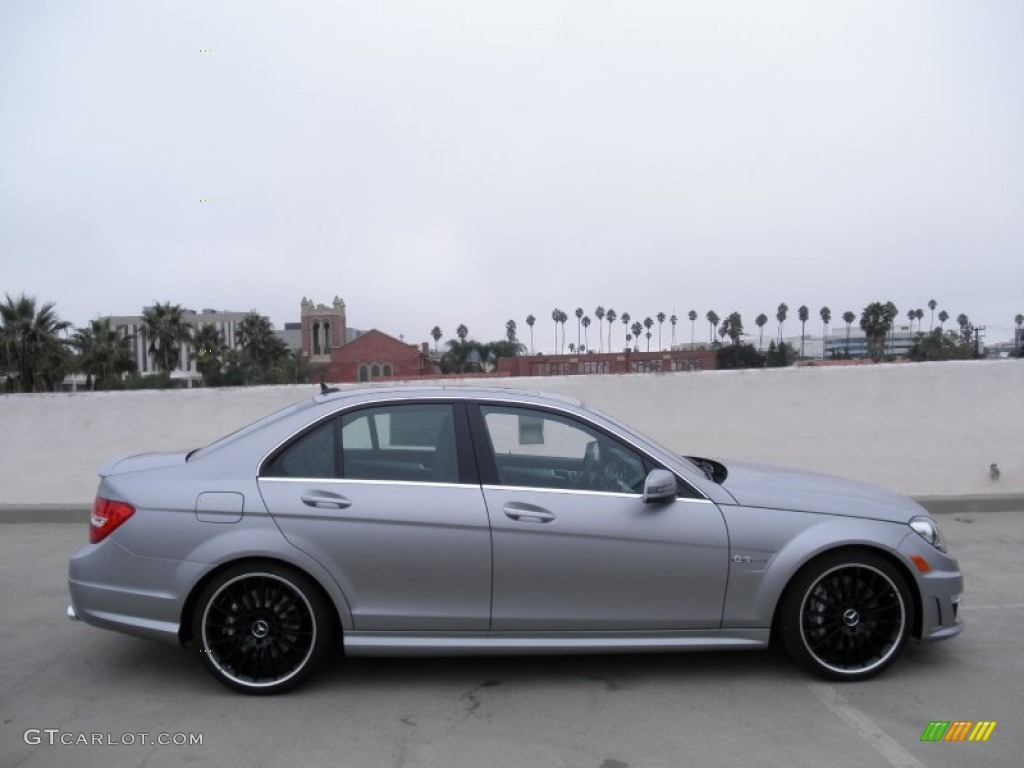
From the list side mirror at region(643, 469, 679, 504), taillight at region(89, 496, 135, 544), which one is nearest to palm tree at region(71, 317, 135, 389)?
taillight at region(89, 496, 135, 544)

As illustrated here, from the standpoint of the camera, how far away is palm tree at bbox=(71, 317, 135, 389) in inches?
1938

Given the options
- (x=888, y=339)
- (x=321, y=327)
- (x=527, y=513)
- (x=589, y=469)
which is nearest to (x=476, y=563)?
(x=527, y=513)

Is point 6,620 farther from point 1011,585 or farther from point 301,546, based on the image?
point 1011,585

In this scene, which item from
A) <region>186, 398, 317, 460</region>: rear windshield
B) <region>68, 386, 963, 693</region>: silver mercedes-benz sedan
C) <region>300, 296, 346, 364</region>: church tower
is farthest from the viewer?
<region>300, 296, 346, 364</region>: church tower

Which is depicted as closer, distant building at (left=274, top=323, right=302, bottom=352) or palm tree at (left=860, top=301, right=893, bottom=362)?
palm tree at (left=860, top=301, right=893, bottom=362)

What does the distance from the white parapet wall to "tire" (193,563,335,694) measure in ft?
17.8

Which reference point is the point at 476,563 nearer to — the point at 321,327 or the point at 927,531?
the point at 927,531

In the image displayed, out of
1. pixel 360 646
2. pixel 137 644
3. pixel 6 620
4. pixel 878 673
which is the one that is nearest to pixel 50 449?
pixel 6 620

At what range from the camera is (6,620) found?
5.66 meters

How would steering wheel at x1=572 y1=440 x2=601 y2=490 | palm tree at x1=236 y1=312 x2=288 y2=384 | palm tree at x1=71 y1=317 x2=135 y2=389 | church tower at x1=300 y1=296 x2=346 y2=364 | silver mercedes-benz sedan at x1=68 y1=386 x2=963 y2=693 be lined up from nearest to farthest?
silver mercedes-benz sedan at x1=68 y1=386 x2=963 y2=693, steering wheel at x1=572 y1=440 x2=601 y2=490, palm tree at x1=71 y1=317 x2=135 y2=389, palm tree at x1=236 y1=312 x2=288 y2=384, church tower at x1=300 y1=296 x2=346 y2=364

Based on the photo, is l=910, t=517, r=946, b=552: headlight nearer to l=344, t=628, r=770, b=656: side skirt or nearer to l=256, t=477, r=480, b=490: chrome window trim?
l=344, t=628, r=770, b=656: side skirt

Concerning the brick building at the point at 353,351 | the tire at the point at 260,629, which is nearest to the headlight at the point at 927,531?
the tire at the point at 260,629

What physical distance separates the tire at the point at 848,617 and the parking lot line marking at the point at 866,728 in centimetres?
11

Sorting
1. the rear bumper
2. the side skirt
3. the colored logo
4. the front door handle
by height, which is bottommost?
the colored logo
